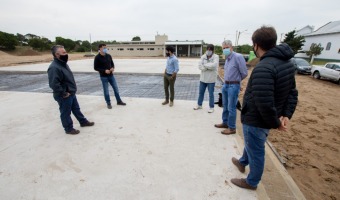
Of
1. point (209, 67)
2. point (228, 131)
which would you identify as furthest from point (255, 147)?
point (209, 67)

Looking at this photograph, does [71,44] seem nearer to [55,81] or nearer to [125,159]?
[55,81]

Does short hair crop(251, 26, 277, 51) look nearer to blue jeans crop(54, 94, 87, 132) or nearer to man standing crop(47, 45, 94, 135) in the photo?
man standing crop(47, 45, 94, 135)

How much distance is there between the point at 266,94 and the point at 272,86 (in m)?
0.09

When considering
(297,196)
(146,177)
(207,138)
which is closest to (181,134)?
(207,138)

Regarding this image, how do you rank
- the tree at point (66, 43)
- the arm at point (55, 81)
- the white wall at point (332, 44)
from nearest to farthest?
the arm at point (55, 81)
the white wall at point (332, 44)
the tree at point (66, 43)

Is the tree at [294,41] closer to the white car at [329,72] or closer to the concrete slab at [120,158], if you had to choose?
the white car at [329,72]

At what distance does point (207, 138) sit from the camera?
325 centimetres

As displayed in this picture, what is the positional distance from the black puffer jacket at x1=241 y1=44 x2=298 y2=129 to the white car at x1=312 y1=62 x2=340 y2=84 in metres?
12.6

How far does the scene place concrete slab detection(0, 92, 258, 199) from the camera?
209 cm

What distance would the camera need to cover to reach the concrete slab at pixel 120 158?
2086 mm

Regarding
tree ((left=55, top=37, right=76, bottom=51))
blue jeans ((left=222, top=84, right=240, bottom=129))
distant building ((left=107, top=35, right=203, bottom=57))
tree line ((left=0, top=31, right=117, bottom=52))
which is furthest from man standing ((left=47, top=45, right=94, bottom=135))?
tree ((left=55, top=37, right=76, bottom=51))

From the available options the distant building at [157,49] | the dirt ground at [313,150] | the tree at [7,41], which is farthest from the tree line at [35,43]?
the dirt ground at [313,150]

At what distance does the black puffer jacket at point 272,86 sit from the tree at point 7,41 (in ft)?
179

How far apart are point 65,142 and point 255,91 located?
124 inches
